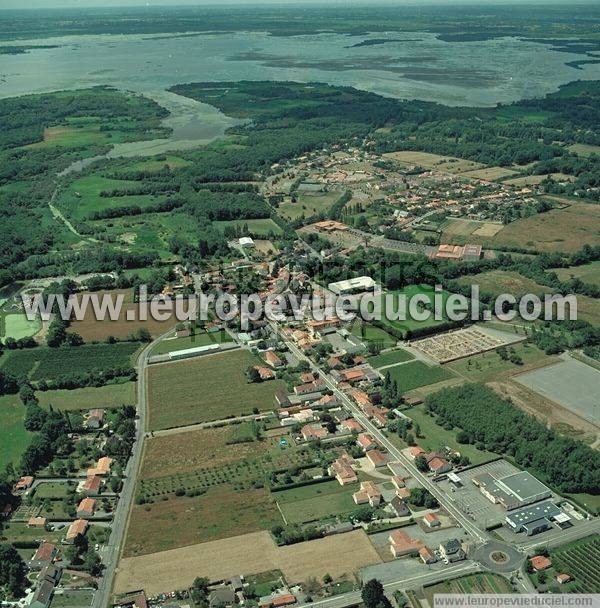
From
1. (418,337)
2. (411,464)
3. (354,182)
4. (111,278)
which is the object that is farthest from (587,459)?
(354,182)

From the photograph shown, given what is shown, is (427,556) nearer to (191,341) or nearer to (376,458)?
(376,458)

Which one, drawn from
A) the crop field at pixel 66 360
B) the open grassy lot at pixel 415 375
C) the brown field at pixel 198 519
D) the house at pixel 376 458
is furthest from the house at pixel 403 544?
the crop field at pixel 66 360

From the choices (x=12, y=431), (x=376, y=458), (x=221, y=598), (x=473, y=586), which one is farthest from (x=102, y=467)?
(x=473, y=586)

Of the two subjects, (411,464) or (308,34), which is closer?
(411,464)

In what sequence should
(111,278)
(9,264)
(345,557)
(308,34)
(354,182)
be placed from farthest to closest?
(308,34) → (354,182) → (9,264) → (111,278) → (345,557)

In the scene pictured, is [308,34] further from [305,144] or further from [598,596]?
[598,596]

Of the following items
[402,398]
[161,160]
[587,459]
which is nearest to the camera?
[587,459]

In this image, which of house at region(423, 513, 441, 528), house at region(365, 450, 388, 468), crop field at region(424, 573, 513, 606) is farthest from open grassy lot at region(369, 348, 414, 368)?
crop field at region(424, 573, 513, 606)
